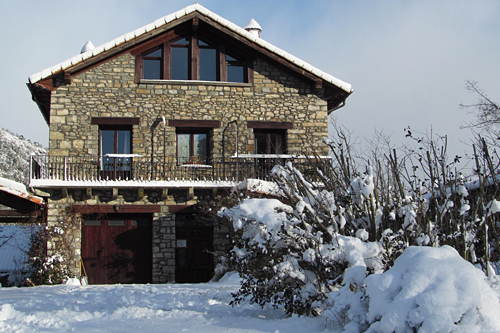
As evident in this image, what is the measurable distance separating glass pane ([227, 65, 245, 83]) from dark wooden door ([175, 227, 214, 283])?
14.3ft

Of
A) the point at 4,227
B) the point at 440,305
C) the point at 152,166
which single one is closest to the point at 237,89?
the point at 152,166

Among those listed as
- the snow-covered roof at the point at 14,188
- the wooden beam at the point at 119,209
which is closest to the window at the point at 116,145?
the wooden beam at the point at 119,209

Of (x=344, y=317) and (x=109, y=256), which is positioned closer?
(x=344, y=317)

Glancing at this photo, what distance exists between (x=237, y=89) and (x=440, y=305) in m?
10.2

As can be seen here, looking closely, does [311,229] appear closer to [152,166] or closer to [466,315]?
[466,315]

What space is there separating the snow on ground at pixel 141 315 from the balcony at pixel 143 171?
14.8 feet

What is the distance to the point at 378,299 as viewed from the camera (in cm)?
424

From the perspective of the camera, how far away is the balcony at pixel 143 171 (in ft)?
38.1

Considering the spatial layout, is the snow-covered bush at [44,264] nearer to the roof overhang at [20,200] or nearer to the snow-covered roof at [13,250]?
the roof overhang at [20,200]

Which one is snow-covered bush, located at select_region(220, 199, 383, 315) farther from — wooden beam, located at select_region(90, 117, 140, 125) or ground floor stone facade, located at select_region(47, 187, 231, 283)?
wooden beam, located at select_region(90, 117, 140, 125)

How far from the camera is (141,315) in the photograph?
5.81 meters

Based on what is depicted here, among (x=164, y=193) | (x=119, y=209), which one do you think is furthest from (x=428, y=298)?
(x=119, y=209)

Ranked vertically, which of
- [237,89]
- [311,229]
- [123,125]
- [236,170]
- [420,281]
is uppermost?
[237,89]

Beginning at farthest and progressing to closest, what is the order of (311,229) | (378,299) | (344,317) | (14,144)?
1. (14,144)
2. (311,229)
3. (344,317)
4. (378,299)
